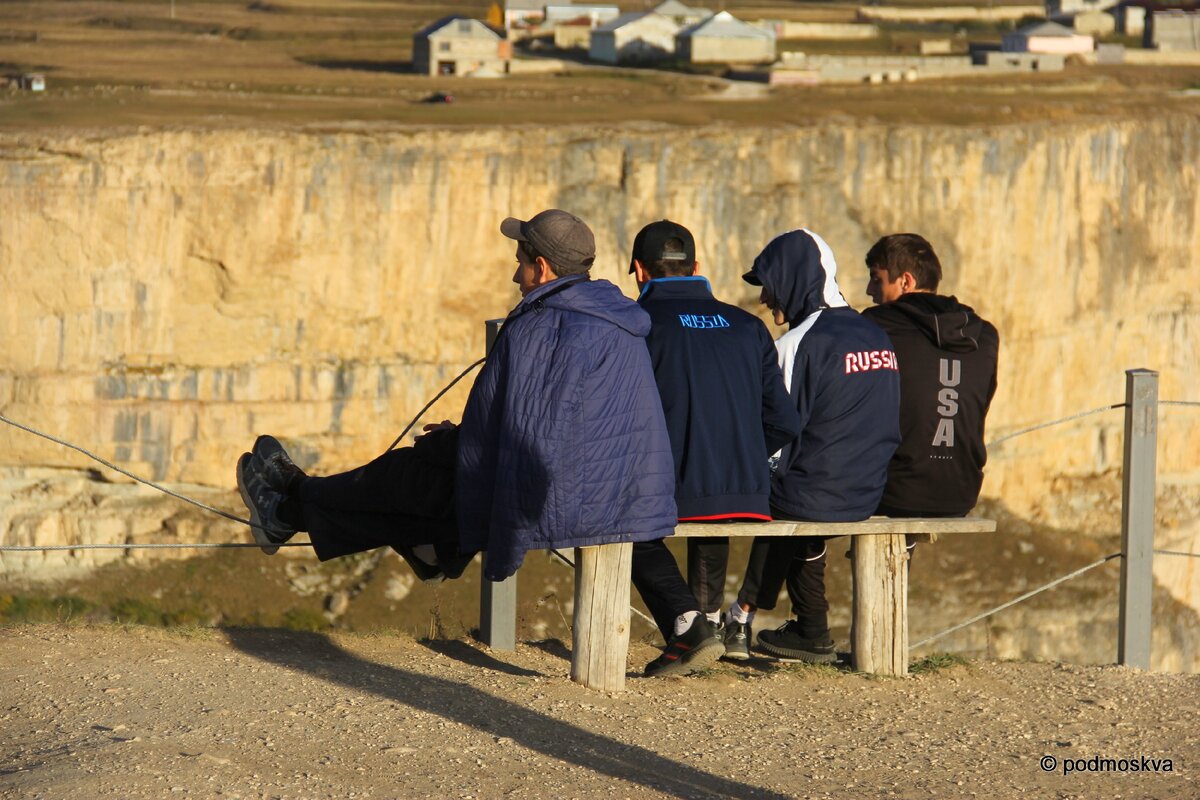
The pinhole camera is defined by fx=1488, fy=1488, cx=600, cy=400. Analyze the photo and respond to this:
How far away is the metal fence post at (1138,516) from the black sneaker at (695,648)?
99.9 inches

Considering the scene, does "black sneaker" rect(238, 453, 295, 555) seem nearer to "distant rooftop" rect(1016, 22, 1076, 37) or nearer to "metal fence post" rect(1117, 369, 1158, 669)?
"metal fence post" rect(1117, 369, 1158, 669)

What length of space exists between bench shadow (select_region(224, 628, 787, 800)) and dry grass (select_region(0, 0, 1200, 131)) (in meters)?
18.5

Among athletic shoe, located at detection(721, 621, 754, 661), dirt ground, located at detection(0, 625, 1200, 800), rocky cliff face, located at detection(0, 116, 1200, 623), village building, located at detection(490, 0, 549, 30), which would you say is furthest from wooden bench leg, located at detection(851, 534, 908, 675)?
village building, located at detection(490, 0, 549, 30)

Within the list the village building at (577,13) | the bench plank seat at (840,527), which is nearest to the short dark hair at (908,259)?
the bench plank seat at (840,527)

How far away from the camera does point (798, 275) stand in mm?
6398

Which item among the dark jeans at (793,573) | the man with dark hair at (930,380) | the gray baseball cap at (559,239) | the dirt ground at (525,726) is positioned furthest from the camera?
the dark jeans at (793,573)

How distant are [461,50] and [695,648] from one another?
32594mm

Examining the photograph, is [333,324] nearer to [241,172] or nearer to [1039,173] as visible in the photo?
[241,172]

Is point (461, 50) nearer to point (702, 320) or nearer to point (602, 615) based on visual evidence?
point (702, 320)

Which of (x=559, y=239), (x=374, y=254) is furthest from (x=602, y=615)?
(x=374, y=254)

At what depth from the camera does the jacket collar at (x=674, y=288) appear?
6141 mm

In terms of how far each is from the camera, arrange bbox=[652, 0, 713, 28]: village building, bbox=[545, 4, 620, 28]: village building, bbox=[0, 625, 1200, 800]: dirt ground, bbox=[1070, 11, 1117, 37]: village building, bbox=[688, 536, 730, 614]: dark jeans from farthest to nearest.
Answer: bbox=[1070, 11, 1117, 37]: village building → bbox=[545, 4, 620, 28]: village building → bbox=[652, 0, 713, 28]: village building → bbox=[688, 536, 730, 614]: dark jeans → bbox=[0, 625, 1200, 800]: dirt ground

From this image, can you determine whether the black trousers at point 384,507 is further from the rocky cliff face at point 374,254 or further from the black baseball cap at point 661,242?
the rocky cliff face at point 374,254

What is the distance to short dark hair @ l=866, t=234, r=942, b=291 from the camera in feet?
21.9
